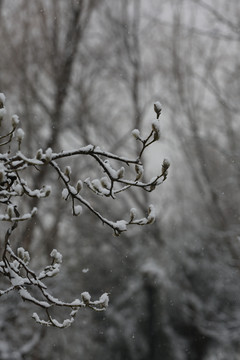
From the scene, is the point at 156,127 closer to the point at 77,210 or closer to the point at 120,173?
the point at 120,173

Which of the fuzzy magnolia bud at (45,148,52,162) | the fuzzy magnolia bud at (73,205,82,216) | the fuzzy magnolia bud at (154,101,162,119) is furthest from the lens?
the fuzzy magnolia bud at (73,205,82,216)

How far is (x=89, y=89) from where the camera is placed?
989cm

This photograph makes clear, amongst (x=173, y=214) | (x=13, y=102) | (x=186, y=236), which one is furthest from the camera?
(x=173, y=214)

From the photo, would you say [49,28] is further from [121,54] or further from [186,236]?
[186,236]

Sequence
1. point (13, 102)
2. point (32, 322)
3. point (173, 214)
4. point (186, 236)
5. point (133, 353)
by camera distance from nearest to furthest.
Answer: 1. point (32, 322)
2. point (13, 102)
3. point (133, 353)
4. point (186, 236)
5. point (173, 214)

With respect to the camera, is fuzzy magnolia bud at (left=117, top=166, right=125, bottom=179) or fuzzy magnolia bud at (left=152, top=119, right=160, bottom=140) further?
fuzzy magnolia bud at (left=117, top=166, right=125, bottom=179)

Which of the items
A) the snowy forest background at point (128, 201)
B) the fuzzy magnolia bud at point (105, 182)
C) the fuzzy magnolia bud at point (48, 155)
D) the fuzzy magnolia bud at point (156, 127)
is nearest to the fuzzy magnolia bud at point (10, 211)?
the fuzzy magnolia bud at point (48, 155)

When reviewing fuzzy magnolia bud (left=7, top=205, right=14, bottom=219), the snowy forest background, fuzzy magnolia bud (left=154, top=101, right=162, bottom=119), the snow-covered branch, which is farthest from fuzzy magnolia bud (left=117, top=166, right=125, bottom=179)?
the snowy forest background

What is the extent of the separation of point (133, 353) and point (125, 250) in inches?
87.4

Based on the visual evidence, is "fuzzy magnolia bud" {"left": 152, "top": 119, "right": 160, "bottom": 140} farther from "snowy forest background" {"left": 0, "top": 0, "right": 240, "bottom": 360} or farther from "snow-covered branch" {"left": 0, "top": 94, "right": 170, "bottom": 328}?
"snowy forest background" {"left": 0, "top": 0, "right": 240, "bottom": 360}

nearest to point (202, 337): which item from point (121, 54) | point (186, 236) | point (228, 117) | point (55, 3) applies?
point (186, 236)

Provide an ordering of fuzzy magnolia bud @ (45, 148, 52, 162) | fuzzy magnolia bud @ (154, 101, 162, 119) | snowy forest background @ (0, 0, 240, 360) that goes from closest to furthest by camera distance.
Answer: fuzzy magnolia bud @ (45, 148, 52, 162), fuzzy magnolia bud @ (154, 101, 162, 119), snowy forest background @ (0, 0, 240, 360)

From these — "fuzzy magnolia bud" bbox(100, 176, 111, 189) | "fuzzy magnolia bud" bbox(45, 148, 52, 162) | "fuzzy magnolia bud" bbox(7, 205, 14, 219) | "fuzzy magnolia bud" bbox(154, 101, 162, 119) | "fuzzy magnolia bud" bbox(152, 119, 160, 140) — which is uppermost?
"fuzzy magnolia bud" bbox(154, 101, 162, 119)

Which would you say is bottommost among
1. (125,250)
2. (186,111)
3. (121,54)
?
(125,250)
